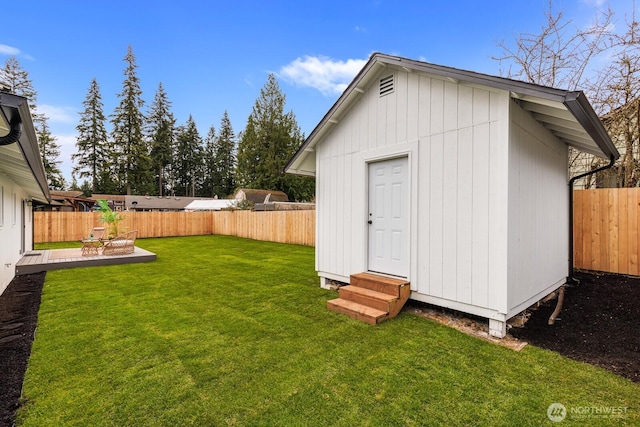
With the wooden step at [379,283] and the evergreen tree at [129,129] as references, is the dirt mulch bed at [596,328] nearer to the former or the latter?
the wooden step at [379,283]

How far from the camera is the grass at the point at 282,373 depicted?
2109 millimetres

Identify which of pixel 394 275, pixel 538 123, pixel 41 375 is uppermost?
pixel 538 123

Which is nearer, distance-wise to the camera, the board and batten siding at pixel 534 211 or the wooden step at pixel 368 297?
the board and batten siding at pixel 534 211

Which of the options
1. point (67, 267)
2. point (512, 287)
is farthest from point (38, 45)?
point (512, 287)

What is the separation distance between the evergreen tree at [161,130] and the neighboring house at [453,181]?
34.6m

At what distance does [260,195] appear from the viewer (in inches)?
1066

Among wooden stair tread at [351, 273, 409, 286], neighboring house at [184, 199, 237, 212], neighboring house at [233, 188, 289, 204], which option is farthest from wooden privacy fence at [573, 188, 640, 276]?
neighboring house at [184, 199, 237, 212]

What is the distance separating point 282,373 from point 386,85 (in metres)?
4.12

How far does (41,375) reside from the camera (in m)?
2.64

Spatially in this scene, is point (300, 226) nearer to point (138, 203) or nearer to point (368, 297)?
point (368, 297)

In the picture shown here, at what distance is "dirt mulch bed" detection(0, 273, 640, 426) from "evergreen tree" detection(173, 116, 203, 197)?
121 ft

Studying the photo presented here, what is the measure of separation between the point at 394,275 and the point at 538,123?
2997mm

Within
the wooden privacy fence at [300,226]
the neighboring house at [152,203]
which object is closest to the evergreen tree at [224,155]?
the neighboring house at [152,203]

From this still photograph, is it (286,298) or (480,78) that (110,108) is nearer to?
(286,298)
